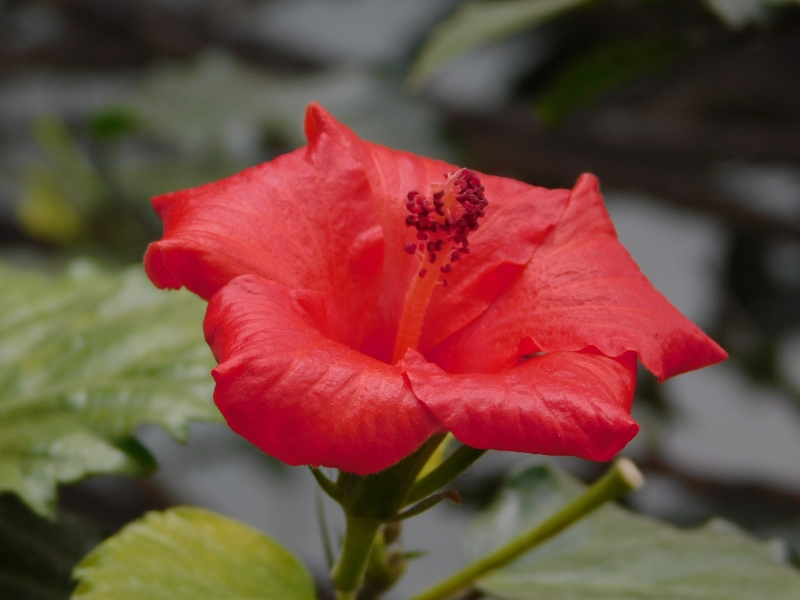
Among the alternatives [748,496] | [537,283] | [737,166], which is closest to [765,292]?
[737,166]

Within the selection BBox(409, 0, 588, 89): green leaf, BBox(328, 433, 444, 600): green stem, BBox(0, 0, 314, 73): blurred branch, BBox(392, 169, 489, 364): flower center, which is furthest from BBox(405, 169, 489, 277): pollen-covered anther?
BBox(0, 0, 314, 73): blurred branch

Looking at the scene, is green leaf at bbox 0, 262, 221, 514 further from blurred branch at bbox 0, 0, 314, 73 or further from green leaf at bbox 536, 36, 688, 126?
blurred branch at bbox 0, 0, 314, 73

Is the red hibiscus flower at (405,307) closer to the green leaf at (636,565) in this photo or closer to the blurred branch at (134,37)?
the green leaf at (636,565)

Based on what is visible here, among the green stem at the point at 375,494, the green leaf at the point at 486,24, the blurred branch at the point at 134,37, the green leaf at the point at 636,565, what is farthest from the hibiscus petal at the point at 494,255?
the blurred branch at the point at 134,37

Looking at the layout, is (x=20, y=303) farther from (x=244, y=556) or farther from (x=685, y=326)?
(x=685, y=326)

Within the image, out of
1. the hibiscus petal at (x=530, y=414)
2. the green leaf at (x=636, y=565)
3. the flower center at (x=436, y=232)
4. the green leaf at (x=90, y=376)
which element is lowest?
the green leaf at (x=636, y=565)

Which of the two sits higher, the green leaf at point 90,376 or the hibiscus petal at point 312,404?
the hibiscus petal at point 312,404
